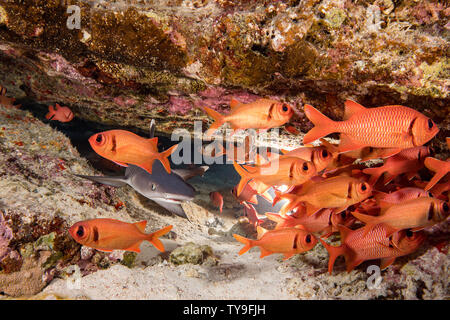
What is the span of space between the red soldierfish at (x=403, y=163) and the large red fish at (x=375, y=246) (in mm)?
675

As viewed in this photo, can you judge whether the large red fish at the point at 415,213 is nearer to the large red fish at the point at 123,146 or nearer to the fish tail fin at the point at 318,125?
the fish tail fin at the point at 318,125

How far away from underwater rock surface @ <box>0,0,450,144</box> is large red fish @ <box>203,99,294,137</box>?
56 centimetres

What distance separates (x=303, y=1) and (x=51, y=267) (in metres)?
4.02

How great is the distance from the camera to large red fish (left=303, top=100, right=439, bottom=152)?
1.87m

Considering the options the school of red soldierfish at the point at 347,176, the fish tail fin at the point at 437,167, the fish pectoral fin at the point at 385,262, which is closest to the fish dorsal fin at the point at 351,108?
the school of red soldierfish at the point at 347,176

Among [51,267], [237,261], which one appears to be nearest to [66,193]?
[51,267]

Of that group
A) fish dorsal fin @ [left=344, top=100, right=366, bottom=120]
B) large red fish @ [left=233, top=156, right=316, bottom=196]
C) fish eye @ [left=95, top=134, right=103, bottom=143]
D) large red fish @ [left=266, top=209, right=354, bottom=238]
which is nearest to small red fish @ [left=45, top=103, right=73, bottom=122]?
fish eye @ [left=95, top=134, right=103, bottom=143]

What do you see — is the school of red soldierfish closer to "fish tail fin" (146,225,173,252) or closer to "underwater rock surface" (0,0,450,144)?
"fish tail fin" (146,225,173,252)

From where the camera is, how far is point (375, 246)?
2383 mm

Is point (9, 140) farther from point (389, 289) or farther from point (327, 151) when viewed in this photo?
point (389, 289)

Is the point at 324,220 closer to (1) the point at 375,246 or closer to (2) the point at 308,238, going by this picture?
(2) the point at 308,238

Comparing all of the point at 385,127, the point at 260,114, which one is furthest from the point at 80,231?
the point at 385,127

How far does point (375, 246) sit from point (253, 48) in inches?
97.8

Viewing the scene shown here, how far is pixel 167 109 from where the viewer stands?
4.49 m
